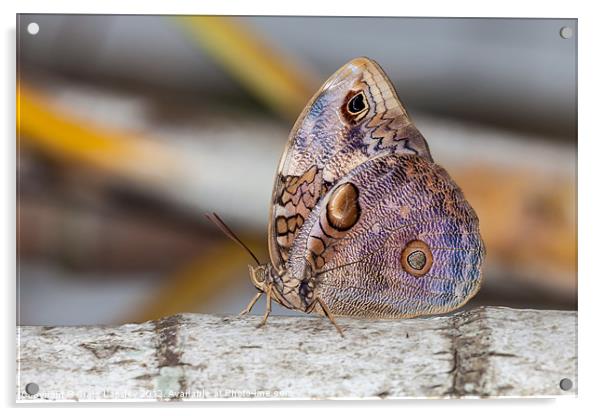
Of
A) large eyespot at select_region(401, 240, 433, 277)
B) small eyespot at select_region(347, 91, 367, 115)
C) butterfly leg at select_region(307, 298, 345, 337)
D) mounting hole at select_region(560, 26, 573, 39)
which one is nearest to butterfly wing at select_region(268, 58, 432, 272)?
small eyespot at select_region(347, 91, 367, 115)

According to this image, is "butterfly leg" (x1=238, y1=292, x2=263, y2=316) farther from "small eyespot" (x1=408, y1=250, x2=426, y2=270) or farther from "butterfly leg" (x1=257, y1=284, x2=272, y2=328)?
"small eyespot" (x1=408, y1=250, x2=426, y2=270)

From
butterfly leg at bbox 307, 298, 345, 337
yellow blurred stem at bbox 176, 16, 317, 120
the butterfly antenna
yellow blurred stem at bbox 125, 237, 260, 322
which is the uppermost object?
yellow blurred stem at bbox 176, 16, 317, 120

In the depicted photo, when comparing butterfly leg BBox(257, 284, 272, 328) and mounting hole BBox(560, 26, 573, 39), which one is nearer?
butterfly leg BBox(257, 284, 272, 328)

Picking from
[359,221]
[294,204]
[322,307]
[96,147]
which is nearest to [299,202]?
[294,204]

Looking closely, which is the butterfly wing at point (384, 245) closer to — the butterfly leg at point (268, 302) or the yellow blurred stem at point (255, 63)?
the butterfly leg at point (268, 302)

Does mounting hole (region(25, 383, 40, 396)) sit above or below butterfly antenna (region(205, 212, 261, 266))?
below
